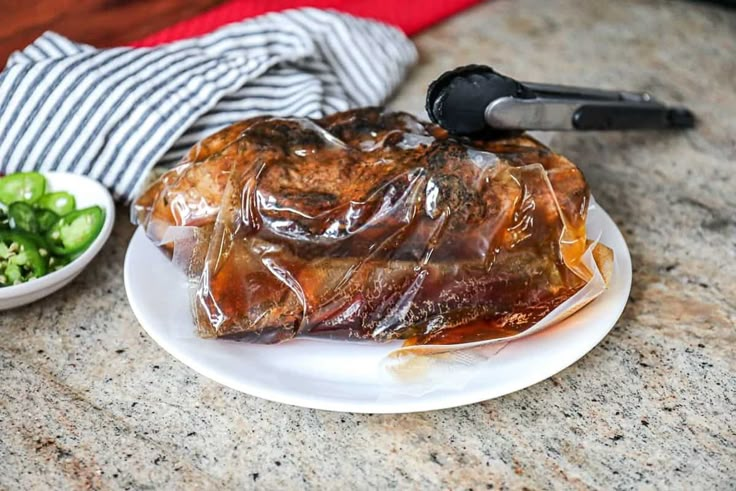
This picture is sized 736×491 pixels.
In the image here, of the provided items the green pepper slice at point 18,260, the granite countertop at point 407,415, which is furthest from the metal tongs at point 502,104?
the green pepper slice at point 18,260

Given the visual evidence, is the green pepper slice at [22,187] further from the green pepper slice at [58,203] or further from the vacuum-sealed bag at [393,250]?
the vacuum-sealed bag at [393,250]

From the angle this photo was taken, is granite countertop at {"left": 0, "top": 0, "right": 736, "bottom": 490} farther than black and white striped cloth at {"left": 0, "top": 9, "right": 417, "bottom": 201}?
No

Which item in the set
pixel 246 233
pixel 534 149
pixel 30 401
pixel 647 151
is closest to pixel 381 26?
pixel 647 151

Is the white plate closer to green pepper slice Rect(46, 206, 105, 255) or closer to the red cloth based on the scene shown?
green pepper slice Rect(46, 206, 105, 255)

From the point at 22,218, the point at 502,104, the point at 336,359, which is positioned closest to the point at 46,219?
the point at 22,218

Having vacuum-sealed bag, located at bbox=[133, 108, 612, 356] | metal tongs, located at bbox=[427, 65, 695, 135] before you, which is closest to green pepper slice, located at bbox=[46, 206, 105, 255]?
vacuum-sealed bag, located at bbox=[133, 108, 612, 356]

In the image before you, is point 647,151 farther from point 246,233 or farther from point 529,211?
point 246,233
